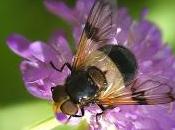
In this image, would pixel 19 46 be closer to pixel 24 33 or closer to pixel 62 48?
pixel 62 48

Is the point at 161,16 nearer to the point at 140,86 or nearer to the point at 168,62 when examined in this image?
the point at 168,62

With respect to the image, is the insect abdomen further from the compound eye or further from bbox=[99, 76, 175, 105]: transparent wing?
the compound eye

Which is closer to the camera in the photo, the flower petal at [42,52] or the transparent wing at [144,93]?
the transparent wing at [144,93]

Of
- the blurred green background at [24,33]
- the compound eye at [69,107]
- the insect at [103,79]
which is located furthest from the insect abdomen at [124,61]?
the blurred green background at [24,33]

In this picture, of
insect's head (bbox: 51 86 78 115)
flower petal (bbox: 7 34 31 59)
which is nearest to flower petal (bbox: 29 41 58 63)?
flower petal (bbox: 7 34 31 59)

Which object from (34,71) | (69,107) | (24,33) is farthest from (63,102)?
(24,33)

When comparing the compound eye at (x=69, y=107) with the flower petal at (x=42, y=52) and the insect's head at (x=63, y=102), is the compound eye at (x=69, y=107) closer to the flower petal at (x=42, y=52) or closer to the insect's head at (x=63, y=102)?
the insect's head at (x=63, y=102)

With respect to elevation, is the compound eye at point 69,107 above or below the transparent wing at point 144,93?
above
